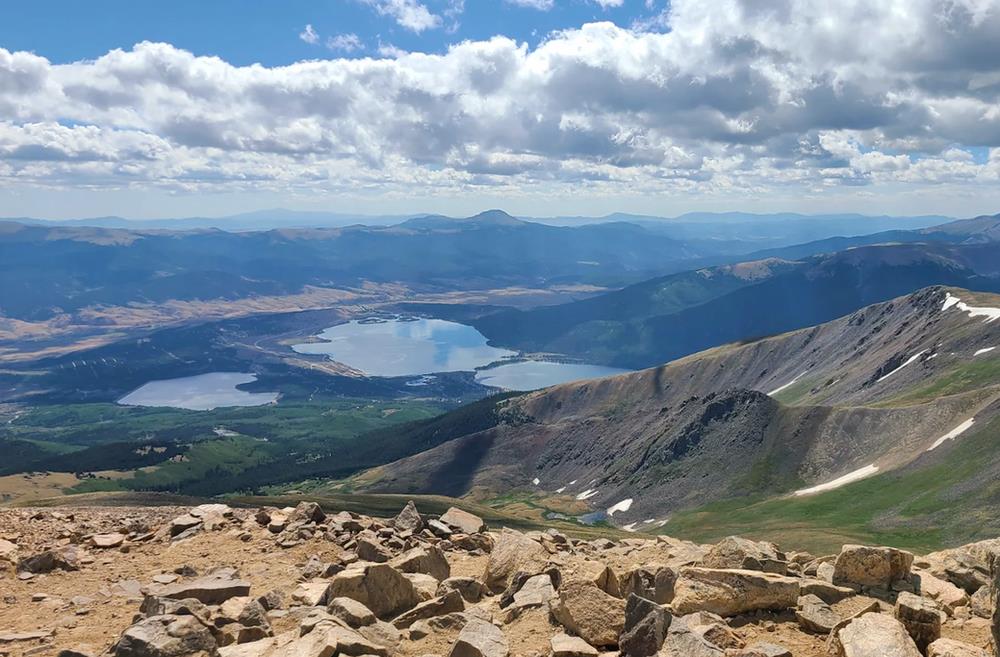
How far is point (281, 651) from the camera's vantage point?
14328 millimetres

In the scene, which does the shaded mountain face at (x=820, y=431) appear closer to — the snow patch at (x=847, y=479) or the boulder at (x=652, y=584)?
the snow patch at (x=847, y=479)

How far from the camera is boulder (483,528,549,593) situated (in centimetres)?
2184

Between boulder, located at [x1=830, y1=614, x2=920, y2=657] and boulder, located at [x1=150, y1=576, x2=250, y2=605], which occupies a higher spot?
boulder, located at [x1=830, y1=614, x2=920, y2=657]

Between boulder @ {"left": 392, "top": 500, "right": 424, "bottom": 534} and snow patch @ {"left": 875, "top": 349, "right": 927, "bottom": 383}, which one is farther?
snow patch @ {"left": 875, "top": 349, "right": 927, "bottom": 383}

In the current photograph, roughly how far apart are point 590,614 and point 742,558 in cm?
600

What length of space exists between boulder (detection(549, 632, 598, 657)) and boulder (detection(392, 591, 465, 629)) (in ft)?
12.7

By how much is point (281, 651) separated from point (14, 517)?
23.6 meters

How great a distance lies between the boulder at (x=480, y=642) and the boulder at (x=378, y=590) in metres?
3.30

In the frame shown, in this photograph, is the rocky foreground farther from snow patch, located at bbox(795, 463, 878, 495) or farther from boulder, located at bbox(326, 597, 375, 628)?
snow patch, located at bbox(795, 463, 878, 495)

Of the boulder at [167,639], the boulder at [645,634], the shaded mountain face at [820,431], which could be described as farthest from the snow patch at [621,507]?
the boulder at [167,639]

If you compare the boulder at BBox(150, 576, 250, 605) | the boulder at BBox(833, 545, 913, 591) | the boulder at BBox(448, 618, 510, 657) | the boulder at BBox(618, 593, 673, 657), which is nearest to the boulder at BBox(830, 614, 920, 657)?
the boulder at BBox(618, 593, 673, 657)

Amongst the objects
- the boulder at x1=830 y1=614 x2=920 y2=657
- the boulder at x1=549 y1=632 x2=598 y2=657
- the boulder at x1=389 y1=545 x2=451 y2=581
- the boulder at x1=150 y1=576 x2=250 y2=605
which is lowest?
the boulder at x1=389 y1=545 x2=451 y2=581

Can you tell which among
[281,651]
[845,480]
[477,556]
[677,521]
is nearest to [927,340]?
[845,480]

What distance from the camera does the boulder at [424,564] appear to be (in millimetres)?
22391
